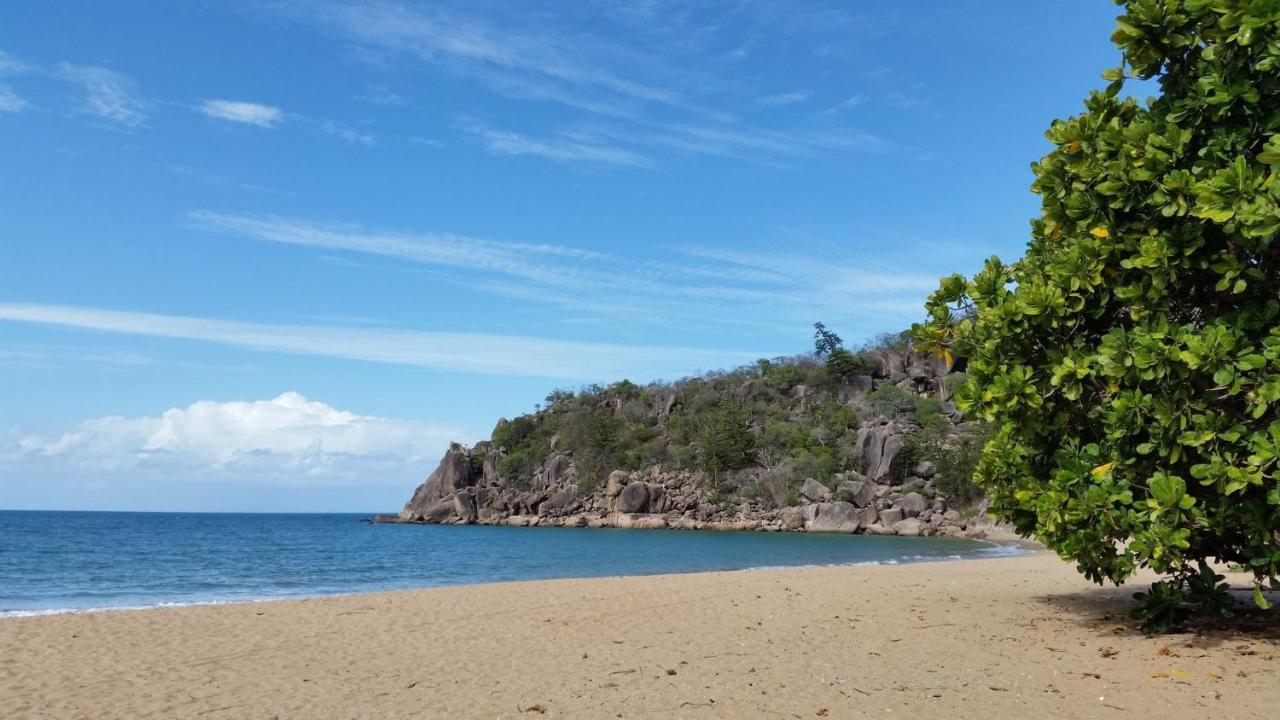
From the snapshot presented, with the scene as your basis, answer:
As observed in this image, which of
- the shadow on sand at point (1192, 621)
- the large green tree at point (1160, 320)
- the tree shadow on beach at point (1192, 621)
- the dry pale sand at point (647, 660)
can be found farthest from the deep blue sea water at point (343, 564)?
the large green tree at point (1160, 320)

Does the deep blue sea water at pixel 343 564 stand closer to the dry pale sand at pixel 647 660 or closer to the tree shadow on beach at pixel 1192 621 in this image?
the dry pale sand at pixel 647 660

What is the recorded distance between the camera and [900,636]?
11859 mm

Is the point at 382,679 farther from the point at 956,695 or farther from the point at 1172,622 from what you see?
the point at 1172,622

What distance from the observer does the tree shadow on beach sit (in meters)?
10.3

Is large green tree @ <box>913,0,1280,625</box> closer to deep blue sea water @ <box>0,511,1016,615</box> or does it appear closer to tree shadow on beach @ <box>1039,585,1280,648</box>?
tree shadow on beach @ <box>1039,585,1280,648</box>

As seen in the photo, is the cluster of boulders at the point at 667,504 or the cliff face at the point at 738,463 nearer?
the cluster of boulders at the point at 667,504

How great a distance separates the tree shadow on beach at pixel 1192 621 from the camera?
1034 centimetres

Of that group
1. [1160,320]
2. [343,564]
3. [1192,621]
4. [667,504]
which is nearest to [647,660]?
[1160,320]

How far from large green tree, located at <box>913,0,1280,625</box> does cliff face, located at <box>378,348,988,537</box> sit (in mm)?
53208

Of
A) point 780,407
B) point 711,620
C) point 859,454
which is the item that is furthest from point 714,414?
point 711,620

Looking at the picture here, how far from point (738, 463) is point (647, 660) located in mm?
77870

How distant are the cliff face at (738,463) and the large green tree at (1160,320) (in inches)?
2095

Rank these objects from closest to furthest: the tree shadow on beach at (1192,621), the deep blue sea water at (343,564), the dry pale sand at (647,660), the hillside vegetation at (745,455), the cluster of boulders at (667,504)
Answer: the dry pale sand at (647,660)
the tree shadow on beach at (1192,621)
the deep blue sea water at (343,564)
the cluster of boulders at (667,504)
the hillside vegetation at (745,455)

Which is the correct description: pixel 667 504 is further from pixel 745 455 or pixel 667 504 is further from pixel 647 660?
pixel 647 660
